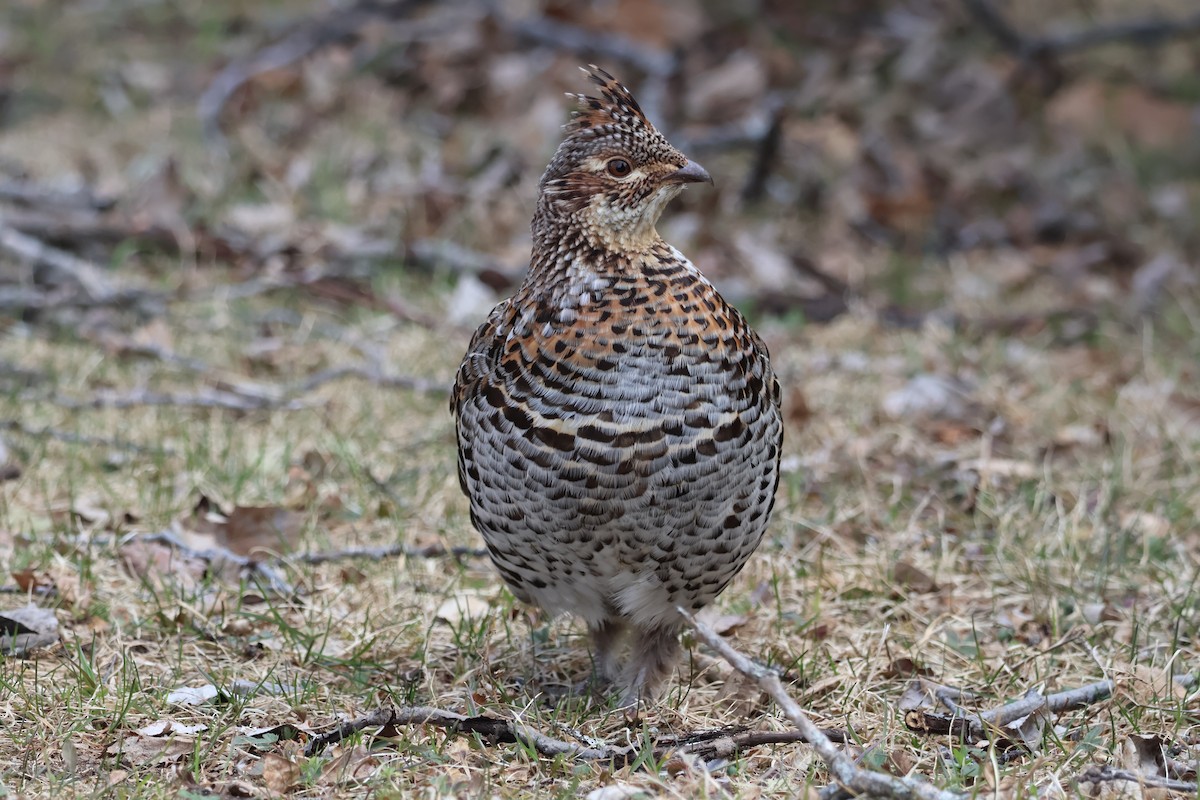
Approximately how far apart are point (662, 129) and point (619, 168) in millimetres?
4492

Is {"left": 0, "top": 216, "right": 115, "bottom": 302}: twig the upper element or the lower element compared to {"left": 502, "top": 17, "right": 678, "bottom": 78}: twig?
lower

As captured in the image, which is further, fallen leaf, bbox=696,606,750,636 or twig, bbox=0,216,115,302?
twig, bbox=0,216,115,302

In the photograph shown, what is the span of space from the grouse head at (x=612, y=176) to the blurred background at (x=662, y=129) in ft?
8.81

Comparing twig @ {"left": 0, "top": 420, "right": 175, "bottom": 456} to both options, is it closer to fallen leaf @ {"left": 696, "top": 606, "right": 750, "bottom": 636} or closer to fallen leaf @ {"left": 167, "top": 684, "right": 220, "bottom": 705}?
fallen leaf @ {"left": 167, "top": 684, "right": 220, "bottom": 705}

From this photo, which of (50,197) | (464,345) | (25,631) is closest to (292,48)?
(50,197)

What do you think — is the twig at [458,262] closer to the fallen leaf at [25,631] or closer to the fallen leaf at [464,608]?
the fallen leaf at [464,608]

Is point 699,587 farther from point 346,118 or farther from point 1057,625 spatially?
point 346,118

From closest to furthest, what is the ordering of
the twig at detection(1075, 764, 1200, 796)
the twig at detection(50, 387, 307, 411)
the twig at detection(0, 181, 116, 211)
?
the twig at detection(1075, 764, 1200, 796) → the twig at detection(50, 387, 307, 411) → the twig at detection(0, 181, 116, 211)

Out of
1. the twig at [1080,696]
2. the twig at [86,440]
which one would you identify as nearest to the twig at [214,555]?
the twig at [86,440]

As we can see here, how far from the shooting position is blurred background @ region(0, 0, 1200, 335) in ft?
21.0

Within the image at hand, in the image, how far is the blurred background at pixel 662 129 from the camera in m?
6.39

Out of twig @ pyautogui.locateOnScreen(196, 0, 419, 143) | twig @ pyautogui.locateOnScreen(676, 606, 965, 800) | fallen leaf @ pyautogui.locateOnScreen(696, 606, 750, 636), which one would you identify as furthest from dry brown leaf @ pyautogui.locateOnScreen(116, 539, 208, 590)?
twig @ pyautogui.locateOnScreen(196, 0, 419, 143)

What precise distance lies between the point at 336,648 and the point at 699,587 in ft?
3.09

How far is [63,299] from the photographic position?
5559mm
